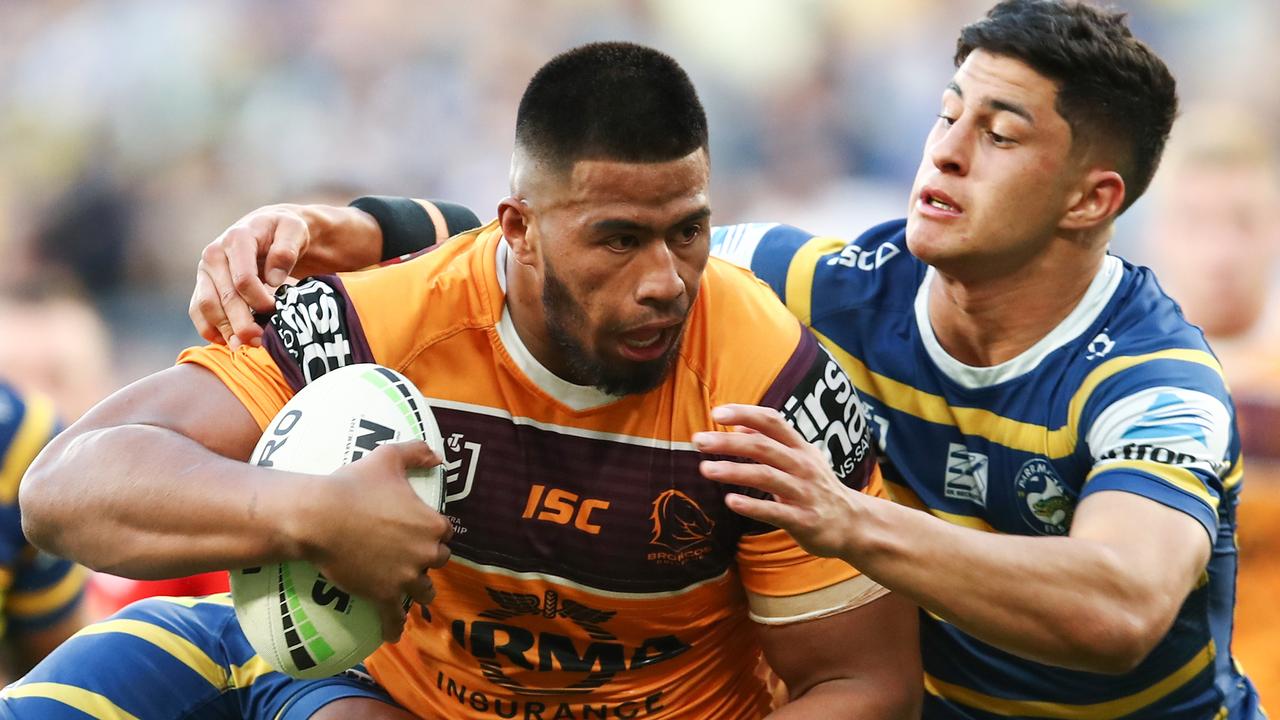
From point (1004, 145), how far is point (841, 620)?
A: 41.1 inches

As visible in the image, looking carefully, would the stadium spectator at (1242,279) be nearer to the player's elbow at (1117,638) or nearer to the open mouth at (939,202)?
the open mouth at (939,202)

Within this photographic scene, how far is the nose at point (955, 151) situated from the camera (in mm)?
2762

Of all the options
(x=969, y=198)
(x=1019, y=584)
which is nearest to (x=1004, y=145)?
(x=969, y=198)

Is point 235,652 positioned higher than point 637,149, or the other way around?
point 637,149

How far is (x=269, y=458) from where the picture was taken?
2.15 m

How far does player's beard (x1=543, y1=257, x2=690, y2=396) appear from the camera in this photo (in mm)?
2320

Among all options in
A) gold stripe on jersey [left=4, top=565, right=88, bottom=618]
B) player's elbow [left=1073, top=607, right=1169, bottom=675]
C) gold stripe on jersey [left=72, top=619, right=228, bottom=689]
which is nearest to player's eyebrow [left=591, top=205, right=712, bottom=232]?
player's elbow [left=1073, top=607, right=1169, bottom=675]

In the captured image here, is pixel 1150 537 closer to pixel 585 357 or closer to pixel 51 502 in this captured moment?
pixel 585 357

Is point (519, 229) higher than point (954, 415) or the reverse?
higher

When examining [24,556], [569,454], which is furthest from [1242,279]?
[24,556]

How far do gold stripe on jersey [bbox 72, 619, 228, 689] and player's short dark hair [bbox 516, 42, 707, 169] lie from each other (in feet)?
3.88

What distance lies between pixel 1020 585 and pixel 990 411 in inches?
27.5

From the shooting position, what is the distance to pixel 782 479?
200 centimetres

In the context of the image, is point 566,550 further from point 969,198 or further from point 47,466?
point 969,198
